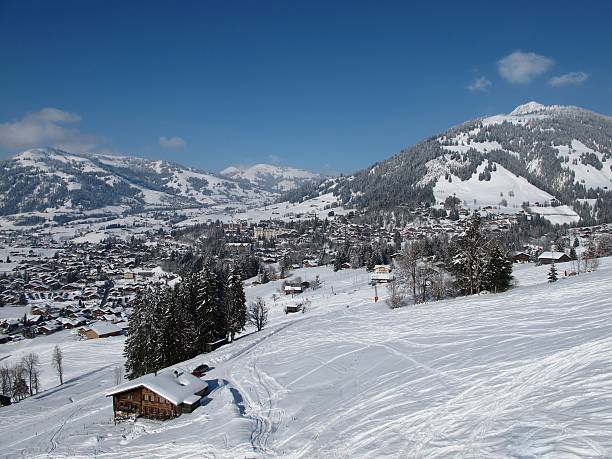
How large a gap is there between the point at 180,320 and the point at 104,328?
51287 millimetres

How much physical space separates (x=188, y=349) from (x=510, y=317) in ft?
85.6

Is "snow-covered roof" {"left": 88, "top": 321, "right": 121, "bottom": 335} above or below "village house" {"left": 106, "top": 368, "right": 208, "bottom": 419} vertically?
below

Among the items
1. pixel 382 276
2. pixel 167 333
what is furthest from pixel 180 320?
pixel 382 276

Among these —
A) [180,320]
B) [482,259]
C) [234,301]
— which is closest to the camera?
[180,320]

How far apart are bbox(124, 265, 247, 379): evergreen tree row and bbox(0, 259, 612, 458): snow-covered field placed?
9.29ft

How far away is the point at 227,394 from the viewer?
23.9m

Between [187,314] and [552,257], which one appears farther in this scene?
[552,257]

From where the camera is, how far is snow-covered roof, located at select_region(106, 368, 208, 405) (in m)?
22.9

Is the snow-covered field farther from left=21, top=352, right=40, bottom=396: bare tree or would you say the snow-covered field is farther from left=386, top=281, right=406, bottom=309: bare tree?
left=21, top=352, right=40, bottom=396: bare tree

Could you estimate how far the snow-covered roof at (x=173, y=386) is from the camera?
902 inches

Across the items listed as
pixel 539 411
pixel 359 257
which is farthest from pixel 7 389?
pixel 359 257

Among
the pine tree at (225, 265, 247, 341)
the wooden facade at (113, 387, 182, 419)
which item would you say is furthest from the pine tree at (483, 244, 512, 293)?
the wooden facade at (113, 387, 182, 419)

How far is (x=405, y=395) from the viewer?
17.3 m

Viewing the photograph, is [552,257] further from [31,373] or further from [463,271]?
[31,373]
